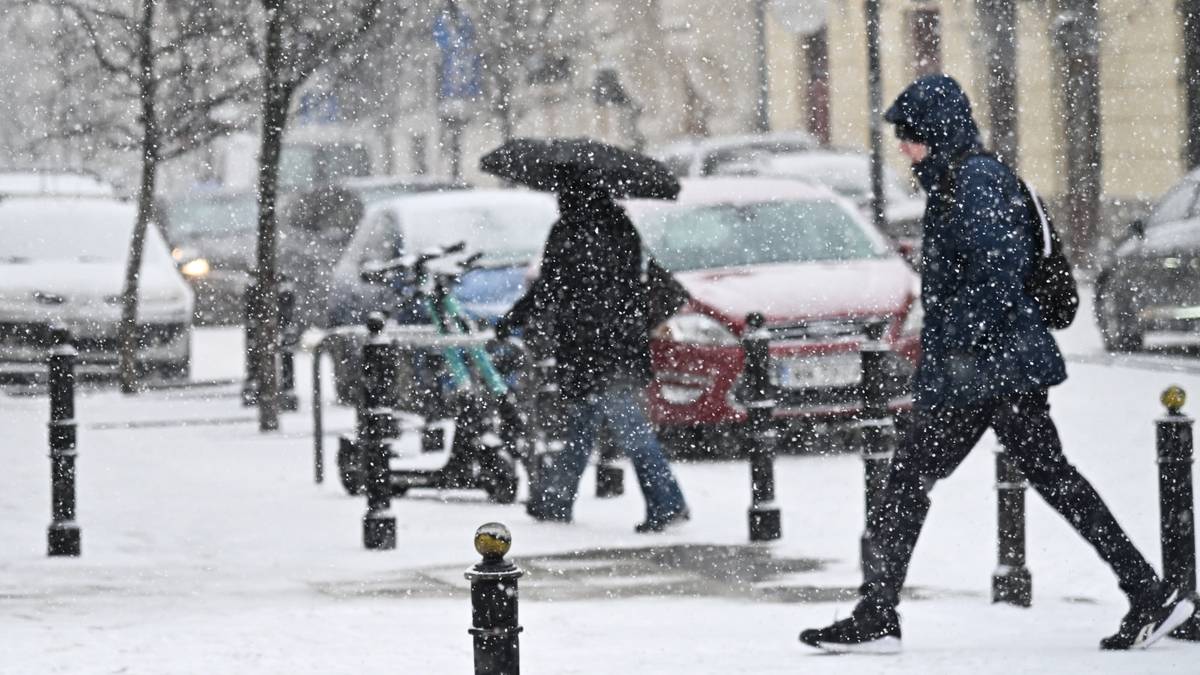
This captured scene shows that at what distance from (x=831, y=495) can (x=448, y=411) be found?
4.27 meters

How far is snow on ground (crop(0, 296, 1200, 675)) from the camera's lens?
26.0 ft

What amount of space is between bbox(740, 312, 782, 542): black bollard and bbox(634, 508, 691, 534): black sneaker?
15.7 inches

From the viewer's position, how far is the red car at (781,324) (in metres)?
14.0

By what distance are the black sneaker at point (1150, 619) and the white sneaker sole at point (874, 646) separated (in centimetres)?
64

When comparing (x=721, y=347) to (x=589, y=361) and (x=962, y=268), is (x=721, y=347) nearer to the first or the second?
(x=589, y=361)

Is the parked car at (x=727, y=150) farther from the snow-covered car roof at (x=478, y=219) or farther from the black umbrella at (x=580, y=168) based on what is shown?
the black umbrella at (x=580, y=168)

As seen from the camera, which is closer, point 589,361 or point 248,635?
point 248,635

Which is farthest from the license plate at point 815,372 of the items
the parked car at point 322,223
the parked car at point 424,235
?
the parked car at point 322,223

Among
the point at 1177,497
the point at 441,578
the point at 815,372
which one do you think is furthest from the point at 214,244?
the point at 1177,497

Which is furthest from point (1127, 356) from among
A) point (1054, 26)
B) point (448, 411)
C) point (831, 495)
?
point (1054, 26)

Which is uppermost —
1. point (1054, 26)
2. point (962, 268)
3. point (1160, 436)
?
point (1054, 26)

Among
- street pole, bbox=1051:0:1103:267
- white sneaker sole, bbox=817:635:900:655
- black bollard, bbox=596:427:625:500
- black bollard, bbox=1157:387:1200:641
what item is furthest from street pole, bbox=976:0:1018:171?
white sneaker sole, bbox=817:635:900:655

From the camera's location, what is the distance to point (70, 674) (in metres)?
7.61

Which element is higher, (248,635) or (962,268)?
(962,268)
